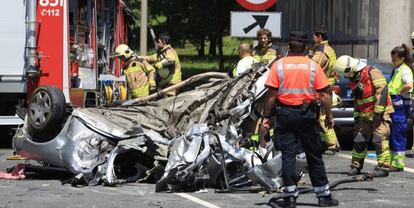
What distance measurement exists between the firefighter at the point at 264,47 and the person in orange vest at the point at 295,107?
3317 mm

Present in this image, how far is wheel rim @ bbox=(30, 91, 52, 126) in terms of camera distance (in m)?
11.6

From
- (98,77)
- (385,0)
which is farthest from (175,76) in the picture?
(385,0)

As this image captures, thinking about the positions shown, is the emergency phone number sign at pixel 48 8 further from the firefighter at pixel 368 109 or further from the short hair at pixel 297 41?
the short hair at pixel 297 41

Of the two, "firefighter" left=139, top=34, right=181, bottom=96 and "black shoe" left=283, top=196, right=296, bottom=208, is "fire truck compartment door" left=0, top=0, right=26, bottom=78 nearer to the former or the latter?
"firefighter" left=139, top=34, right=181, bottom=96

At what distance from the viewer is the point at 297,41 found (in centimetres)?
939

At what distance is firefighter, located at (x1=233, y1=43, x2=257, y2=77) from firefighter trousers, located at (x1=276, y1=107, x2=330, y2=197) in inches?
113

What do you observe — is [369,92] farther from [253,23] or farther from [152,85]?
[152,85]

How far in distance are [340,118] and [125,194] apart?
18.2 ft

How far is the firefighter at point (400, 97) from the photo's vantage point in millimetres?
12617

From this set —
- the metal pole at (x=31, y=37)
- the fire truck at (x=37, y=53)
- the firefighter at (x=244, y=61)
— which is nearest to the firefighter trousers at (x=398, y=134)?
the firefighter at (x=244, y=61)

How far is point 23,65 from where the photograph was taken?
1411cm

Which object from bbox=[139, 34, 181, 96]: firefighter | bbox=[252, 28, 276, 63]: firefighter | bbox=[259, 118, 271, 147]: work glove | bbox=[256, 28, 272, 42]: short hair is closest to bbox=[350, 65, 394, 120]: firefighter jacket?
bbox=[252, 28, 276, 63]: firefighter

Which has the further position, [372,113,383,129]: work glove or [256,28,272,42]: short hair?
[256,28,272,42]: short hair

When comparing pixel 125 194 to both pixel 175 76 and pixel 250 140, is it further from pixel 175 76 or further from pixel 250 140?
pixel 175 76
